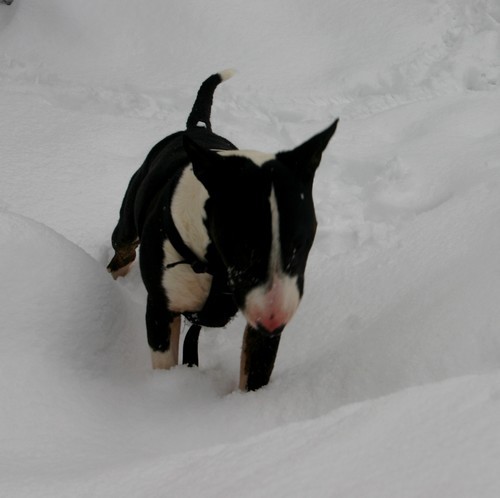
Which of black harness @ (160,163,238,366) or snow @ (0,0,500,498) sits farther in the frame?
black harness @ (160,163,238,366)

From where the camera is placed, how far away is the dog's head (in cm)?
159

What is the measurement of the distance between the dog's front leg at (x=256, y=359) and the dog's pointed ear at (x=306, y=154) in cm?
61

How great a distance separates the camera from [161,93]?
474cm

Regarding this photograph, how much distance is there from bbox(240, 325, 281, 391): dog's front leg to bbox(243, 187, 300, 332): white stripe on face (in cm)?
54

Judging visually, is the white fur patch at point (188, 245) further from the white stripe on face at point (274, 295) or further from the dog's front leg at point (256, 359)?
the white stripe on face at point (274, 295)

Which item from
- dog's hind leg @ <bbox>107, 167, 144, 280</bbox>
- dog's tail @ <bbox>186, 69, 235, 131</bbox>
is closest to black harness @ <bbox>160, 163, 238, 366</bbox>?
dog's hind leg @ <bbox>107, 167, 144, 280</bbox>

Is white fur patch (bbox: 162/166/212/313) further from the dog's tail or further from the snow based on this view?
the dog's tail

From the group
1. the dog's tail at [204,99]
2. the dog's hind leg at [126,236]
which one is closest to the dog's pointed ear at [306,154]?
Answer: the dog's hind leg at [126,236]

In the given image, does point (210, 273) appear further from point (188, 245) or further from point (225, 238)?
point (225, 238)

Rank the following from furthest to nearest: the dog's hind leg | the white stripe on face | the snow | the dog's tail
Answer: the dog's tail < the dog's hind leg < the white stripe on face < the snow

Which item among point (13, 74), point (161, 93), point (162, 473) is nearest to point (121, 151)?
point (161, 93)

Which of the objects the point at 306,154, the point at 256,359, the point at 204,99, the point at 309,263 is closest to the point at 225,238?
the point at 306,154

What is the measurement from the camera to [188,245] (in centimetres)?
203

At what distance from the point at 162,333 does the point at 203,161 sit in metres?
0.80
